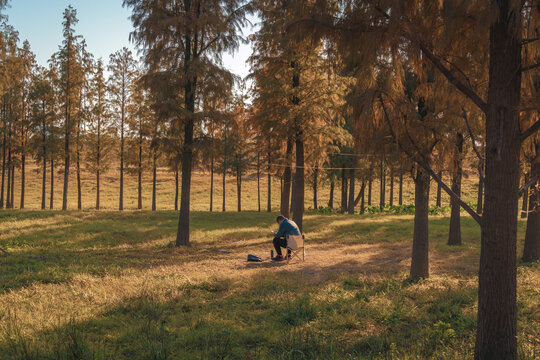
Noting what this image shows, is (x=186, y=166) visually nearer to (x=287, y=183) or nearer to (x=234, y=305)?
(x=287, y=183)

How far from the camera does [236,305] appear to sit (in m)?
6.62

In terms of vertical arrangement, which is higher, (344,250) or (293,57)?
(293,57)

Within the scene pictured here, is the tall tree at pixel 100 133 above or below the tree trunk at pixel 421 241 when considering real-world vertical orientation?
above

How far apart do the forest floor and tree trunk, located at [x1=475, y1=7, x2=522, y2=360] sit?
0.50m

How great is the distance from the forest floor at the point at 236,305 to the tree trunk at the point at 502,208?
1.65 ft

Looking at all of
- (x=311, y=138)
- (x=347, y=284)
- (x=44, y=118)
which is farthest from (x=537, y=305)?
(x=44, y=118)

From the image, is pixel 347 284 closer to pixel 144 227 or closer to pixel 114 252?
pixel 114 252

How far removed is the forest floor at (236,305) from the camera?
4.48 m

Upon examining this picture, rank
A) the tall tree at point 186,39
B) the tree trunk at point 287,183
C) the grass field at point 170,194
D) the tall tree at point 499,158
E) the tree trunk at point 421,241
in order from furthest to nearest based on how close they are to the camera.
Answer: the grass field at point 170,194 → the tree trunk at point 287,183 → the tall tree at point 186,39 → the tree trunk at point 421,241 → the tall tree at point 499,158

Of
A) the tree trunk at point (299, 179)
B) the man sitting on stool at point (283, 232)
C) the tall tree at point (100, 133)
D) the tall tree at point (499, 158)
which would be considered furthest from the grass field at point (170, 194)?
the tall tree at point (499, 158)

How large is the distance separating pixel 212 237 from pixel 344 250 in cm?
697

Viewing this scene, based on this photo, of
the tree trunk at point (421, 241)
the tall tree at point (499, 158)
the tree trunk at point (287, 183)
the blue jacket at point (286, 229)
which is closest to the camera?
the tall tree at point (499, 158)

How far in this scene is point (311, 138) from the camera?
17156mm

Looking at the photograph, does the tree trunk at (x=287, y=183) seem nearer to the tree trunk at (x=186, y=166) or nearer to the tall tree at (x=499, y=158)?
the tree trunk at (x=186, y=166)
